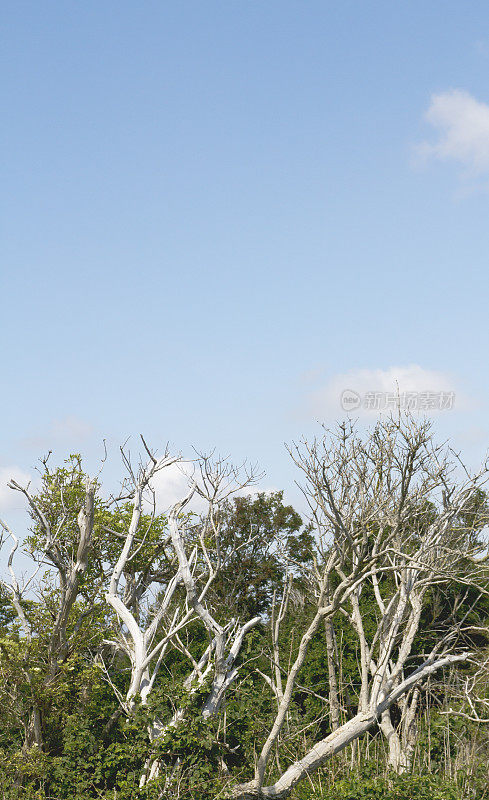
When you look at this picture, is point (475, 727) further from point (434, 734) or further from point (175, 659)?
point (175, 659)

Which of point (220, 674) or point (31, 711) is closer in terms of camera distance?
point (220, 674)

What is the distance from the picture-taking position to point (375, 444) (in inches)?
420

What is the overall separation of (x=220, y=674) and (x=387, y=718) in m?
3.57

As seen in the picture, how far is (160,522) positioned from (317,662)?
186 inches

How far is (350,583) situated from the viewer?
841 cm

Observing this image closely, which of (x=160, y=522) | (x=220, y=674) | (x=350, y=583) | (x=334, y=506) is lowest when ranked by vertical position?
(x=220, y=674)

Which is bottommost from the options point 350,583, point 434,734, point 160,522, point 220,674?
point 434,734

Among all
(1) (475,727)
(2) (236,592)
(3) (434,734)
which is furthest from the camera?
(2) (236,592)

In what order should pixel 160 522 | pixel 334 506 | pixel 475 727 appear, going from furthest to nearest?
pixel 160 522 < pixel 475 727 < pixel 334 506

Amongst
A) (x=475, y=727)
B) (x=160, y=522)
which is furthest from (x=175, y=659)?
Answer: (x=475, y=727)

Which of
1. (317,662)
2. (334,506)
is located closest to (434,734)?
(317,662)

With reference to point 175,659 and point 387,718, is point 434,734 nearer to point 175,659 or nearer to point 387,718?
point 387,718

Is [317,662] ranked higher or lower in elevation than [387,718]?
higher

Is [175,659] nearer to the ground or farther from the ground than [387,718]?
farther from the ground
